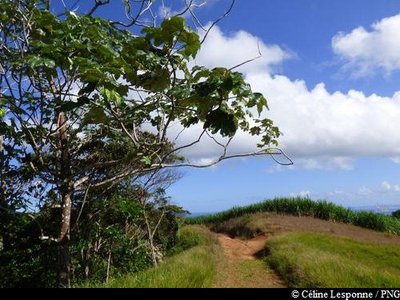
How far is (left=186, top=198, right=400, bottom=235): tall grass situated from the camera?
23.0 metres

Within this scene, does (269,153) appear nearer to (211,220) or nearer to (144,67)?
(144,67)

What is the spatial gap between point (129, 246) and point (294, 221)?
9.60m

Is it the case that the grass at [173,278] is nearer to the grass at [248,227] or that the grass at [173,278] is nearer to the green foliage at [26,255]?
the green foliage at [26,255]

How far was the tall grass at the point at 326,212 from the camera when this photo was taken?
2297cm

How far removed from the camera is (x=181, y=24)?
16.9 feet

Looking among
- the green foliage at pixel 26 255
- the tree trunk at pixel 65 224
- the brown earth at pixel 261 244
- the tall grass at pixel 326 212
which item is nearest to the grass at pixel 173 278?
the brown earth at pixel 261 244

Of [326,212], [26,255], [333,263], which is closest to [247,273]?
[333,263]

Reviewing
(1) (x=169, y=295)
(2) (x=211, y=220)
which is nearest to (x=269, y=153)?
(1) (x=169, y=295)

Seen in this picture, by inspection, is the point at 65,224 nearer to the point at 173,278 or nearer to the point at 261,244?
the point at 173,278

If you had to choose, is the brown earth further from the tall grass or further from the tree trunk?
the tree trunk

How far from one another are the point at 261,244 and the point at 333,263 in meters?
7.66

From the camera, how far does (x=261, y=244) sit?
16.6m

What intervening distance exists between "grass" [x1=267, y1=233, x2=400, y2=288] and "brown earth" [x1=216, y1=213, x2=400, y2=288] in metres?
0.45

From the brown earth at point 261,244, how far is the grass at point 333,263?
451mm
